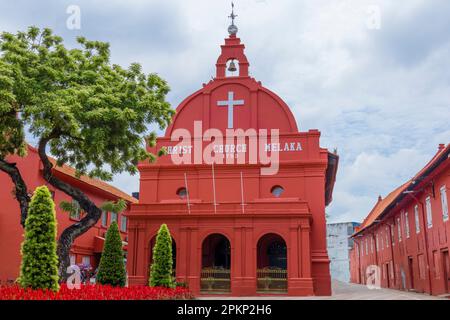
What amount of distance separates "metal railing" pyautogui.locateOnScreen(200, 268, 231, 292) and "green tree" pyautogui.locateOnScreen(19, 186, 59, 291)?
497 inches

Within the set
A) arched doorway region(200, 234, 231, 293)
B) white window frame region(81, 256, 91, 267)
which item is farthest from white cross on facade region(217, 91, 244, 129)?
white window frame region(81, 256, 91, 267)

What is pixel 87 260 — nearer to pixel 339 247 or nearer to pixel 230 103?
pixel 230 103

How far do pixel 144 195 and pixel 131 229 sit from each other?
2546 mm

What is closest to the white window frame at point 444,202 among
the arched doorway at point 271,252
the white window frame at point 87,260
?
the arched doorway at point 271,252

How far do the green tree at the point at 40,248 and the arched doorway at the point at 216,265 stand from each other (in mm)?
12673

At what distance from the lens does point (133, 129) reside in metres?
16.9

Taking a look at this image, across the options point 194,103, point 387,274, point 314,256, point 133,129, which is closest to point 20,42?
point 133,129

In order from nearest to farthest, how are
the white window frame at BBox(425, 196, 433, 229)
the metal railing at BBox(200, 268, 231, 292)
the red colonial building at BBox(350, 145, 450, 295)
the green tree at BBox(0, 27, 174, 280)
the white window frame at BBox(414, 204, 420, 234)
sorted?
the green tree at BBox(0, 27, 174, 280) → the red colonial building at BBox(350, 145, 450, 295) → the white window frame at BBox(425, 196, 433, 229) → the metal railing at BBox(200, 268, 231, 292) → the white window frame at BBox(414, 204, 420, 234)

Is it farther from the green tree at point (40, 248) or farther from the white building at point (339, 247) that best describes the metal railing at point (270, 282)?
the white building at point (339, 247)

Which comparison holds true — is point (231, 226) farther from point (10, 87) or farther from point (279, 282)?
point (10, 87)

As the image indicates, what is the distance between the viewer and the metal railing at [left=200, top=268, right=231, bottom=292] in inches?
937

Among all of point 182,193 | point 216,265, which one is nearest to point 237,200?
point 182,193

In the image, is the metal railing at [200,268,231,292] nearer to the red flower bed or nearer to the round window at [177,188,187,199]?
the round window at [177,188,187,199]

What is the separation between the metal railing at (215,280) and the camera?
Result: 23.8 m
